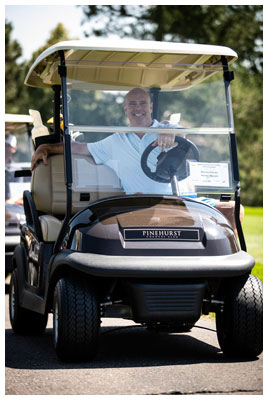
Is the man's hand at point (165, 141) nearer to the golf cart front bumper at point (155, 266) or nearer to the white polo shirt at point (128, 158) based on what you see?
the white polo shirt at point (128, 158)

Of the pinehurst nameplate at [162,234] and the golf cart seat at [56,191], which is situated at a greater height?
the golf cart seat at [56,191]

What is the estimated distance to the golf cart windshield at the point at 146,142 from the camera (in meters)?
5.34

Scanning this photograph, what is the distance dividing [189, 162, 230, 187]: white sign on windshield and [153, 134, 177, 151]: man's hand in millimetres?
195

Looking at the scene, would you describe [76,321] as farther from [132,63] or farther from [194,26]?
[194,26]

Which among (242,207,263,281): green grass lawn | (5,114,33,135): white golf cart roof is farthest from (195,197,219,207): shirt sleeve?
(5,114,33,135): white golf cart roof

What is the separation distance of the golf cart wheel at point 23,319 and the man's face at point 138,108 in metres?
1.63

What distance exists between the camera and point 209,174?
5.42 metres

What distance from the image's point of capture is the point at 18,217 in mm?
9305

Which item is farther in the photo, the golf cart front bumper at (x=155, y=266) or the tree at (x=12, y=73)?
the tree at (x=12, y=73)

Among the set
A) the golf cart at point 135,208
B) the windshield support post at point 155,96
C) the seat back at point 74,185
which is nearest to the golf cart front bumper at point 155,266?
the golf cart at point 135,208

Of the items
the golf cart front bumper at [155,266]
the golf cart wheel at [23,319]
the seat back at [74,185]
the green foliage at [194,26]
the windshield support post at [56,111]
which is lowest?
the golf cart wheel at [23,319]

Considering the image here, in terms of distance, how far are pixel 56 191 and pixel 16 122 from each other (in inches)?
171

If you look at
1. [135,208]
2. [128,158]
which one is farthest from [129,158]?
[135,208]

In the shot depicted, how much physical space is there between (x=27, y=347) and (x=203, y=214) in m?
1.61
